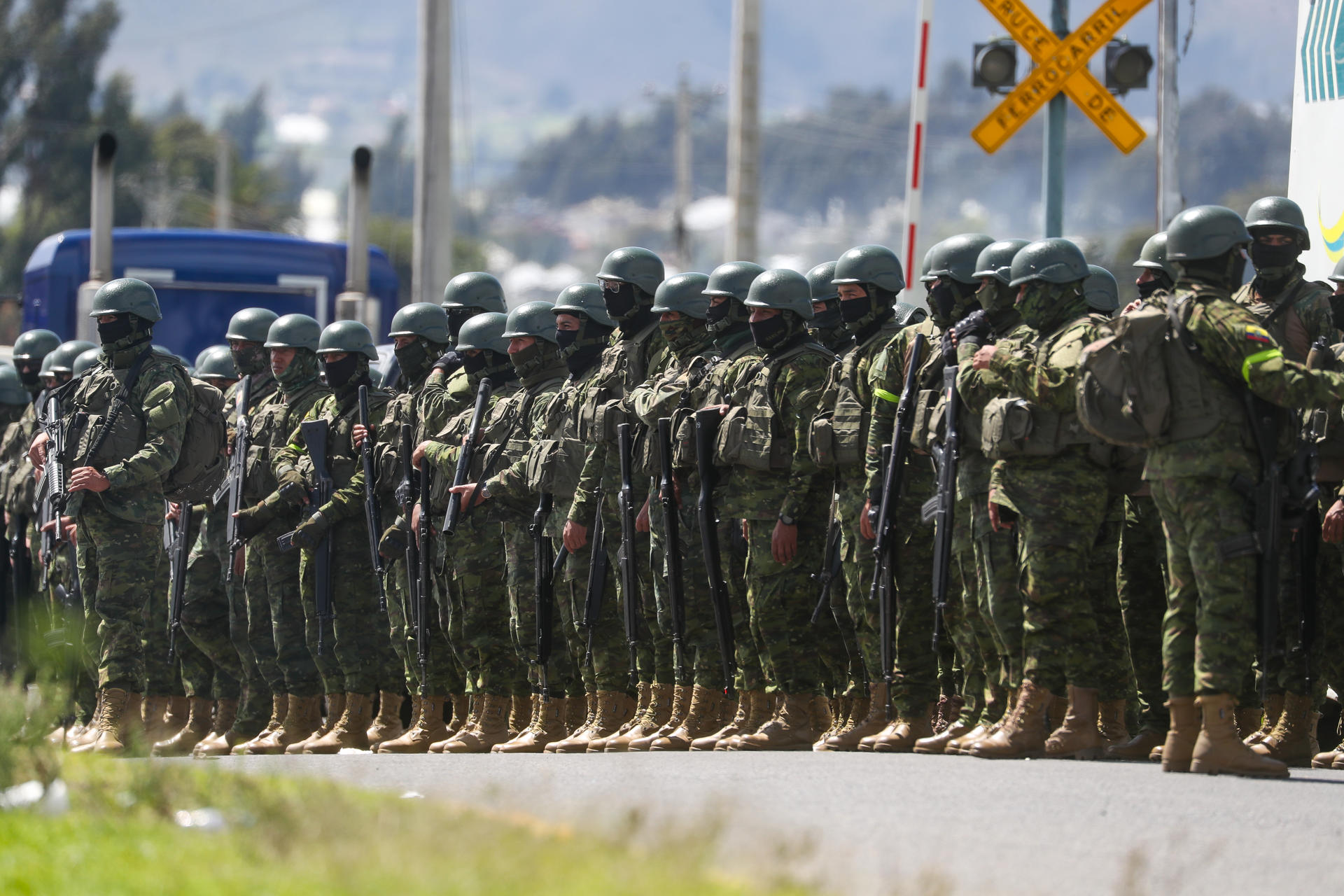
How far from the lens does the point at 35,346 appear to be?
1427 cm

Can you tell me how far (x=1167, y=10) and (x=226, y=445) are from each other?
715 centimetres

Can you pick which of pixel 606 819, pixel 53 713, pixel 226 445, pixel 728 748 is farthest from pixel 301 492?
pixel 606 819

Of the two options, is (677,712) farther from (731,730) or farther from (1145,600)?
(1145,600)

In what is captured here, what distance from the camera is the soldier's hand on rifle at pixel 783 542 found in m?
9.00

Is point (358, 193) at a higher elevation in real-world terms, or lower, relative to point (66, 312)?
higher

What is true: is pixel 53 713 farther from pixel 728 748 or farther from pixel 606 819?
pixel 728 748

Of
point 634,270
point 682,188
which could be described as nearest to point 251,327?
point 634,270

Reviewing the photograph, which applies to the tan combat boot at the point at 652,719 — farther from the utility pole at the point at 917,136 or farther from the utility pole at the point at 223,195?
the utility pole at the point at 223,195

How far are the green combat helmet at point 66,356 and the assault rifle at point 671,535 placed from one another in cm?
589

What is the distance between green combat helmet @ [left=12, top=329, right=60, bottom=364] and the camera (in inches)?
561

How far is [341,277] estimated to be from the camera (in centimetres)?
1881

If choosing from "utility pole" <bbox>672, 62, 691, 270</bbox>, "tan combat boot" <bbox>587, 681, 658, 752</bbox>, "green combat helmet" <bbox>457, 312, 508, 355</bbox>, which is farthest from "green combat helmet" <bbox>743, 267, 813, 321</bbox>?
"utility pole" <bbox>672, 62, 691, 270</bbox>

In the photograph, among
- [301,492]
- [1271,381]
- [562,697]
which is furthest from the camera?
[301,492]

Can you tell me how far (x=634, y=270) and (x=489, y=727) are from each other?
258 centimetres
